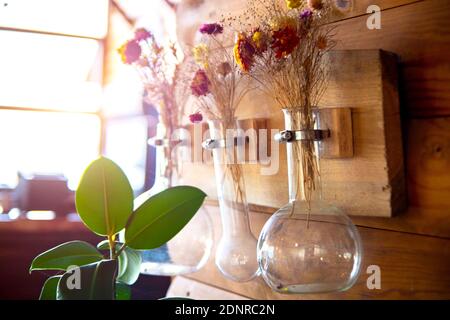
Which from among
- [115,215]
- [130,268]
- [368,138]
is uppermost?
[368,138]

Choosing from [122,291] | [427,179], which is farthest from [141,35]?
[427,179]

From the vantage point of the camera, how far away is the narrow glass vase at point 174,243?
0.89 meters

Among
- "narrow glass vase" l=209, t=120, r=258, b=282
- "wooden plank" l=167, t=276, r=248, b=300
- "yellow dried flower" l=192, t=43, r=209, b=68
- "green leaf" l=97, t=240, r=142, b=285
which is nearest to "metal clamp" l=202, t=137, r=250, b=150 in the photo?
"narrow glass vase" l=209, t=120, r=258, b=282

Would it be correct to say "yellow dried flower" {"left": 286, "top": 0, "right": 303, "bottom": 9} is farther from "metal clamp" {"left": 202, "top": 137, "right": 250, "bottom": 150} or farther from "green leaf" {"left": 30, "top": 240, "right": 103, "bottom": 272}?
"green leaf" {"left": 30, "top": 240, "right": 103, "bottom": 272}

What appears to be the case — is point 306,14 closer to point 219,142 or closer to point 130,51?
point 219,142

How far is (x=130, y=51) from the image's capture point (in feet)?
2.86

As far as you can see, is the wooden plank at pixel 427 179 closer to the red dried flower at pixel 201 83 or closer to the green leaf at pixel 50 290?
the red dried flower at pixel 201 83

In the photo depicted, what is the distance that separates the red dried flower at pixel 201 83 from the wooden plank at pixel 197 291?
0.45 meters

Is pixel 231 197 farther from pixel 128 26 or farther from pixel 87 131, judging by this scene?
pixel 87 131

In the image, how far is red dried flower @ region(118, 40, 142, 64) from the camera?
869 millimetres

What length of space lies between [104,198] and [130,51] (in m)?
0.40

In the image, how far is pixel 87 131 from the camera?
6.35 ft

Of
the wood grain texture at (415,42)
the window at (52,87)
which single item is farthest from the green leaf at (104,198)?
the window at (52,87)

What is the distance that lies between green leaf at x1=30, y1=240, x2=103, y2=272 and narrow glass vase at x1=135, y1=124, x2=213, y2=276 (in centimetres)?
23
